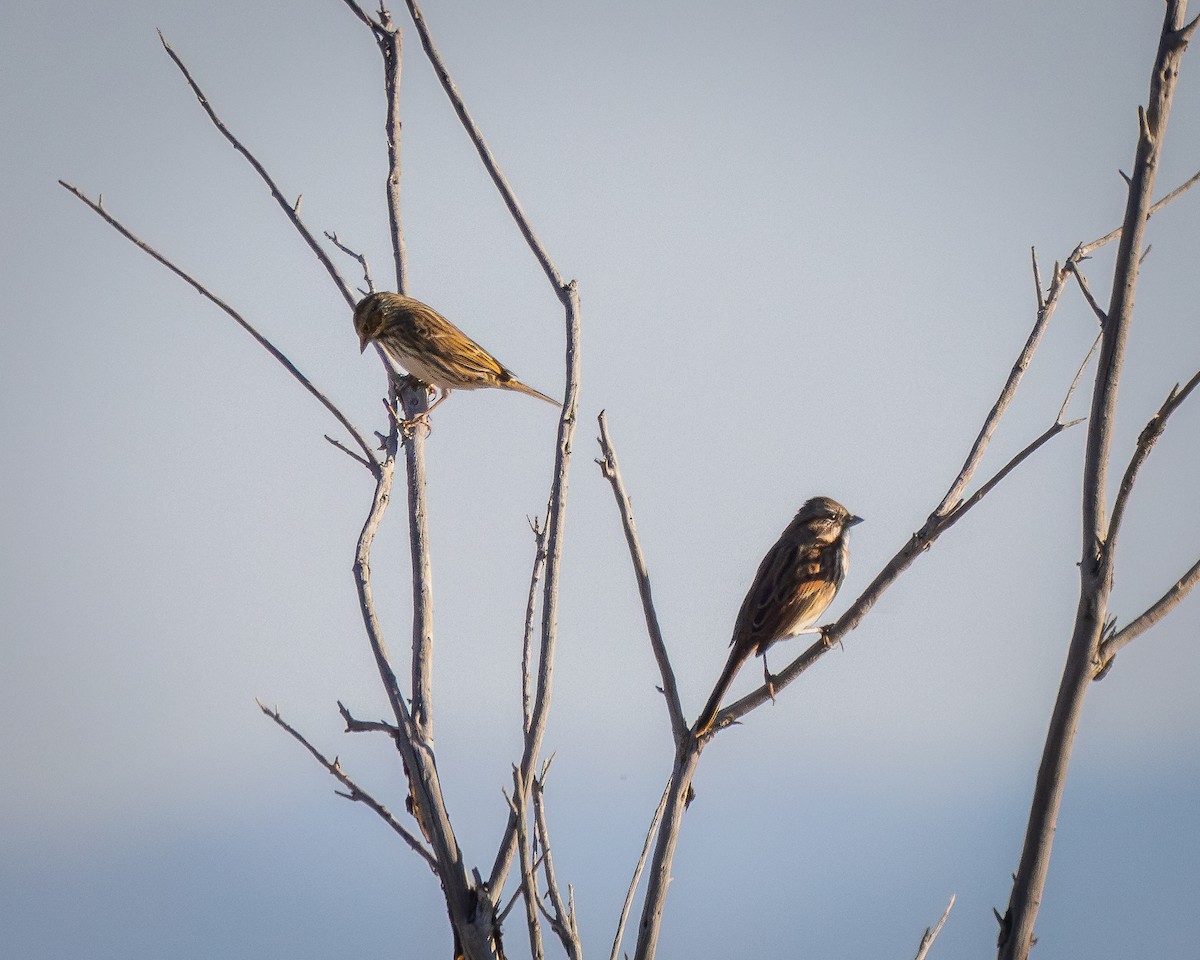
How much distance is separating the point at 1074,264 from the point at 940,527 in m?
0.74

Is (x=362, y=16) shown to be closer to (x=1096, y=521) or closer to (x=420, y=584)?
(x=420, y=584)

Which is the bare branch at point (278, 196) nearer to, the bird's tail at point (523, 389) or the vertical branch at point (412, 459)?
the vertical branch at point (412, 459)

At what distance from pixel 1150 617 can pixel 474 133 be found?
1.95 metres

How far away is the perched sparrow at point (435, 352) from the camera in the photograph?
6277 millimetres

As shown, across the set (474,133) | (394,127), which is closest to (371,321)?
(394,127)

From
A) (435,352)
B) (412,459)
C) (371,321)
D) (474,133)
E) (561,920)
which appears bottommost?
(561,920)

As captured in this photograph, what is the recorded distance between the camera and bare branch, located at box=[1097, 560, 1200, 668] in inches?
100

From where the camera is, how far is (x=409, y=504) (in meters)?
3.63

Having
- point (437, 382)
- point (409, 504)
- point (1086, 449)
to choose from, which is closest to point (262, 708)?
point (409, 504)

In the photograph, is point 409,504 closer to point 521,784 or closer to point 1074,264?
point 521,784

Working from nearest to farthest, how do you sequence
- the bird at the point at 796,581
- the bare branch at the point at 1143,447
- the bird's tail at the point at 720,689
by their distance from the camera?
1. the bare branch at the point at 1143,447
2. the bird's tail at the point at 720,689
3. the bird at the point at 796,581

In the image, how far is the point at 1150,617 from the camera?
2.58 m

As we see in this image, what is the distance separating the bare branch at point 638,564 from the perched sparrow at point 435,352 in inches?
124

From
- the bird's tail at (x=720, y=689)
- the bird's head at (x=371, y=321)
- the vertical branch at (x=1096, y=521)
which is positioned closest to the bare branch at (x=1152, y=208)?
the vertical branch at (x=1096, y=521)
